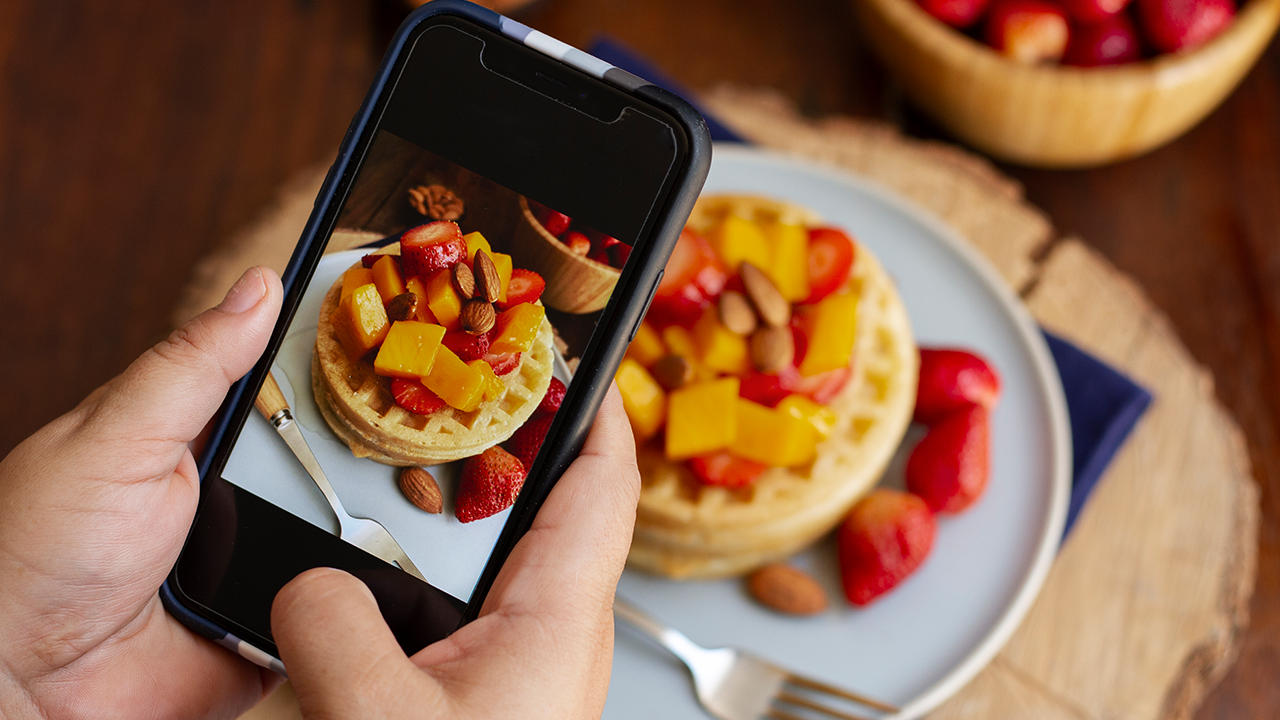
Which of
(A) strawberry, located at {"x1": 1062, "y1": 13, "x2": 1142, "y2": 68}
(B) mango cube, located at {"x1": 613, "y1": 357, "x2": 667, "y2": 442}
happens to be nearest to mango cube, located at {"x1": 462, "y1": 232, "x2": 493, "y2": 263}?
(B) mango cube, located at {"x1": 613, "y1": 357, "x2": 667, "y2": 442}

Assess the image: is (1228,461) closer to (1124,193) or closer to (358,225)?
(1124,193)

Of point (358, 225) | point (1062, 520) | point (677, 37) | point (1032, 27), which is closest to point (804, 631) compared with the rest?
point (1062, 520)

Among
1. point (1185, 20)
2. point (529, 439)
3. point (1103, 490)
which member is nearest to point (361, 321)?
point (529, 439)

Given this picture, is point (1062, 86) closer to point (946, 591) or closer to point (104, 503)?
point (946, 591)

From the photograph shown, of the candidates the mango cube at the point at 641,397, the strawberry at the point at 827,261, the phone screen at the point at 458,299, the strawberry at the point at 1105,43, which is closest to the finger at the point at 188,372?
the phone screen at the point at 458,299

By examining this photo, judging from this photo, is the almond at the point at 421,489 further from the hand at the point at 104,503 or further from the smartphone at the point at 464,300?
the hand at the point at 104,503

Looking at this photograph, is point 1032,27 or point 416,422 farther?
point 1032,27

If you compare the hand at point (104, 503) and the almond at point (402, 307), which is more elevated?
the almond at point (402, 307)

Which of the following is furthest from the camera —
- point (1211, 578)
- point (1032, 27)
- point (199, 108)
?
point (199, 108)
